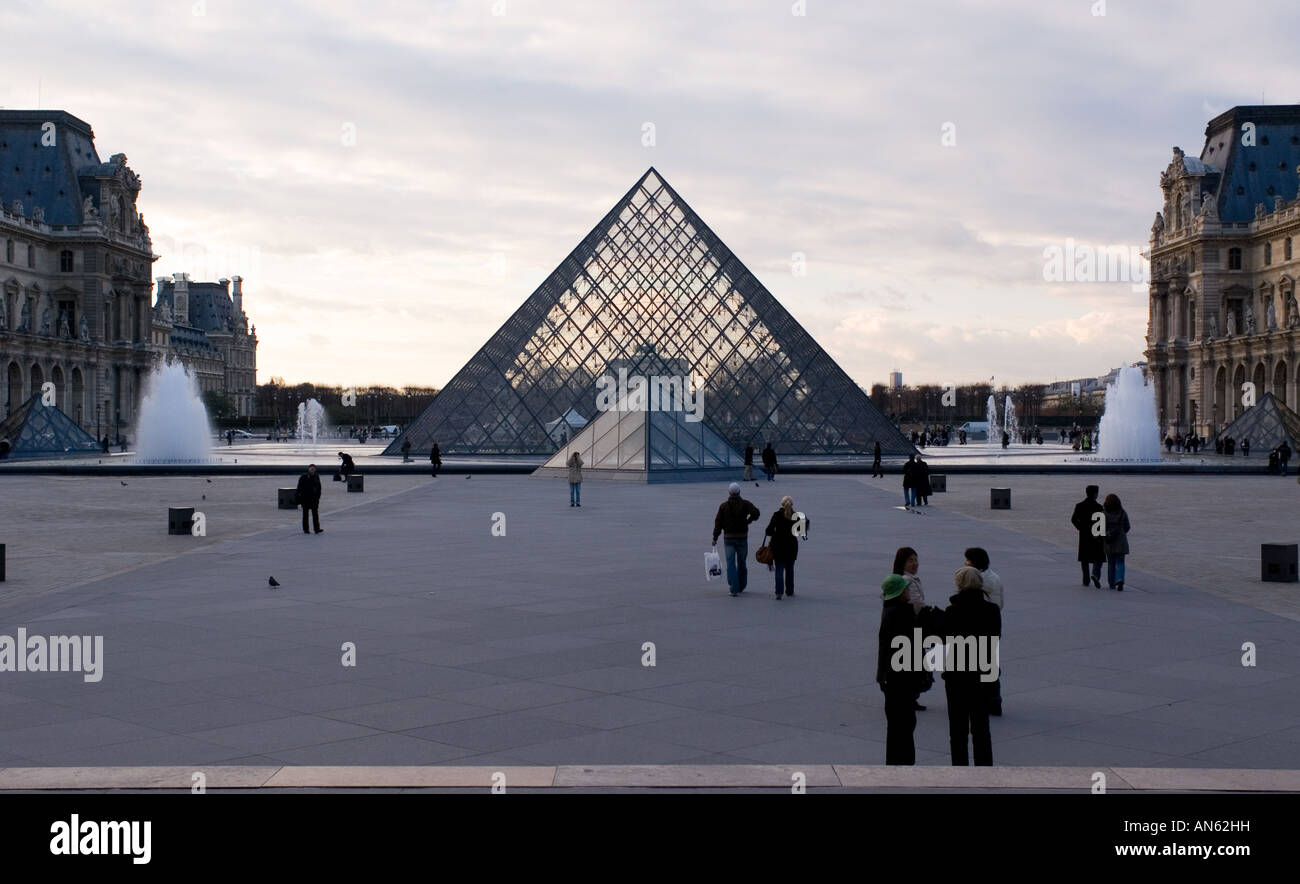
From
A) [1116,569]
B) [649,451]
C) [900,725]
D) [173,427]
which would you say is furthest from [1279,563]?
[173,427]

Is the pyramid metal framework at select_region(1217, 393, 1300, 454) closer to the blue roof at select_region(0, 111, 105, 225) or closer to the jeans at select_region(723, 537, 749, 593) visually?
the jeans at select_region(723, 537, 749, 593)

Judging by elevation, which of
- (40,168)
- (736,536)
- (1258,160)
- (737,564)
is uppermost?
(40,168)

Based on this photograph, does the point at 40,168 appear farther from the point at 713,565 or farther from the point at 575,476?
the point at 713,565

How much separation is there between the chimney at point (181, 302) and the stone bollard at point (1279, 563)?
13395 cm

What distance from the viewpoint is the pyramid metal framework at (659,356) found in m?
42.4

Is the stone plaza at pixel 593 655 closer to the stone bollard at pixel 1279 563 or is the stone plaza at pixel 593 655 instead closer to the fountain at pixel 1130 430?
the stone bollard at pixel 1279 563

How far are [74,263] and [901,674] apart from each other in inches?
3187

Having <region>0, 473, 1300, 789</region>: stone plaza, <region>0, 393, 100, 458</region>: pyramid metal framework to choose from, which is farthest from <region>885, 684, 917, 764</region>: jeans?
<region>0, 393, 100, 458</region>: pyramid metal framework

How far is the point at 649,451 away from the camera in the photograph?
30.7 meters

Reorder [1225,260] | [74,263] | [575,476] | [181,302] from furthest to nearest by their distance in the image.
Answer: [181,302]
[74,263]
[1225,260]
[575,476]

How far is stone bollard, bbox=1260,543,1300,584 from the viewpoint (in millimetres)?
11938
